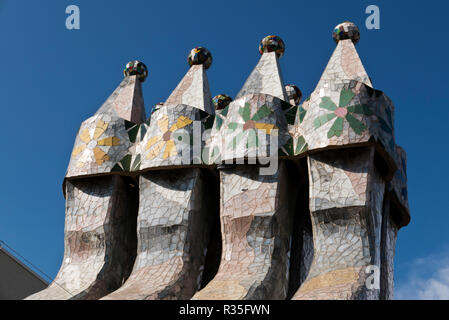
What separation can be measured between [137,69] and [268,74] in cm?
295

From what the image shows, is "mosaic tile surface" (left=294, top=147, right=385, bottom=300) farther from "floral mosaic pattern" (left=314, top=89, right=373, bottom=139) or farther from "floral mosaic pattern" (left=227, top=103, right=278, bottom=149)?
"floral mosaic pattern" (left=227, top=103, right=278, bottom=149)

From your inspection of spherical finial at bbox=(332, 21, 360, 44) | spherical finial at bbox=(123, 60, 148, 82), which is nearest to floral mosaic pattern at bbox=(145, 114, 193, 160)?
spherical finial at bbox=(123, 60, 148, 82)

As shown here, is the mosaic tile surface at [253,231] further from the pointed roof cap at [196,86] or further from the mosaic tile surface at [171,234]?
the pointed roof cap at [196,86]

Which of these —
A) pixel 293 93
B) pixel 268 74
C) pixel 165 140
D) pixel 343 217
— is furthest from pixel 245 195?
pixel 293 93

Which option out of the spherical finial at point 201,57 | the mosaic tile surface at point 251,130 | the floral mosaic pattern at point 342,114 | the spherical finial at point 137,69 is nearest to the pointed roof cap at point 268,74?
the mosaic tile surface at point 251,130

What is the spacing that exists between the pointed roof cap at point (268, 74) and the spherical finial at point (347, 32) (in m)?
1.15

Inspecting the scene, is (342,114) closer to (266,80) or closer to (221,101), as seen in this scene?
(266,80)

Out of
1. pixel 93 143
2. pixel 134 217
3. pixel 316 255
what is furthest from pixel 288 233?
pixel 93 143

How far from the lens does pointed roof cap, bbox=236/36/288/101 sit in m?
13.0

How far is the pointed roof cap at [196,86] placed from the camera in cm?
1345
